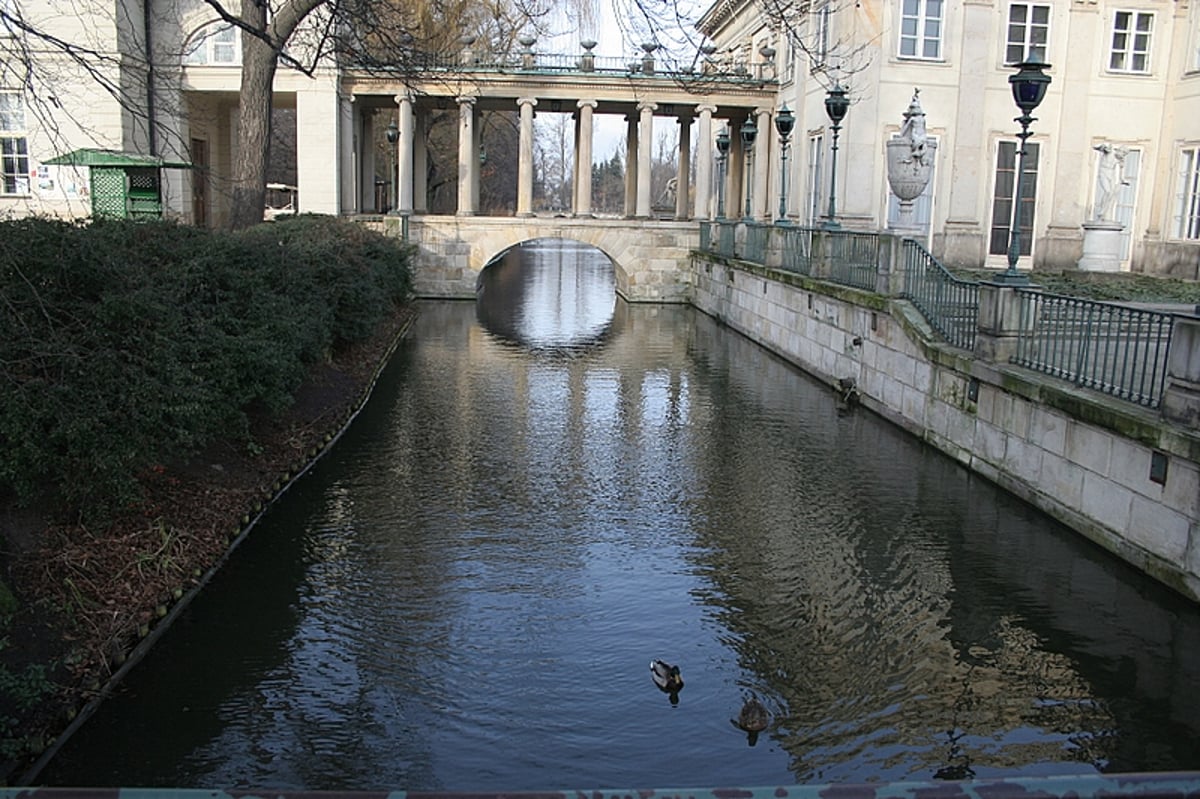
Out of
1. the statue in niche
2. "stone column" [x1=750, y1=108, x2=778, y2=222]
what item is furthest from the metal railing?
"stone column" [x1=750, y1=108, x2=778, y2=222]

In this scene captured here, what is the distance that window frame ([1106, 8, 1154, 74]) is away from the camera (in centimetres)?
2912

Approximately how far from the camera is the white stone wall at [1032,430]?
338 inches

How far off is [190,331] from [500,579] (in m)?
3.74

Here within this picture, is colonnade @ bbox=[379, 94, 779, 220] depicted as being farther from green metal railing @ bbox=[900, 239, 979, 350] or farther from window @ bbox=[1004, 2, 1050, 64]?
green metal railing @ bbox=[900, 239, 979, 350]

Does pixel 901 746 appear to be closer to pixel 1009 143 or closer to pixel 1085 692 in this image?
pixel 1085 692

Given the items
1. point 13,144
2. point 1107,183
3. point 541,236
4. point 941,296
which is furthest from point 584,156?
point 941,296

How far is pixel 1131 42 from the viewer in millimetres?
29219

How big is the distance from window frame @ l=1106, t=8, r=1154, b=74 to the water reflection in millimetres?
15065

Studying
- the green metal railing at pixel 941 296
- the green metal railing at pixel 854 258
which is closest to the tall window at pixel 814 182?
the green metal railing at pixel 854 258

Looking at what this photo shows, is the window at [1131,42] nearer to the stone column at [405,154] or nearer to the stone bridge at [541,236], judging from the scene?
the stone bridge at [541,236]

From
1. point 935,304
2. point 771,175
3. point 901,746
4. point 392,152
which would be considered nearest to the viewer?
point 901,746

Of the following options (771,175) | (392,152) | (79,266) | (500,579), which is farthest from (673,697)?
(392,152)

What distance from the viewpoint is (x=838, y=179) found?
2966 cm

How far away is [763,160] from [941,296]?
24299mm
